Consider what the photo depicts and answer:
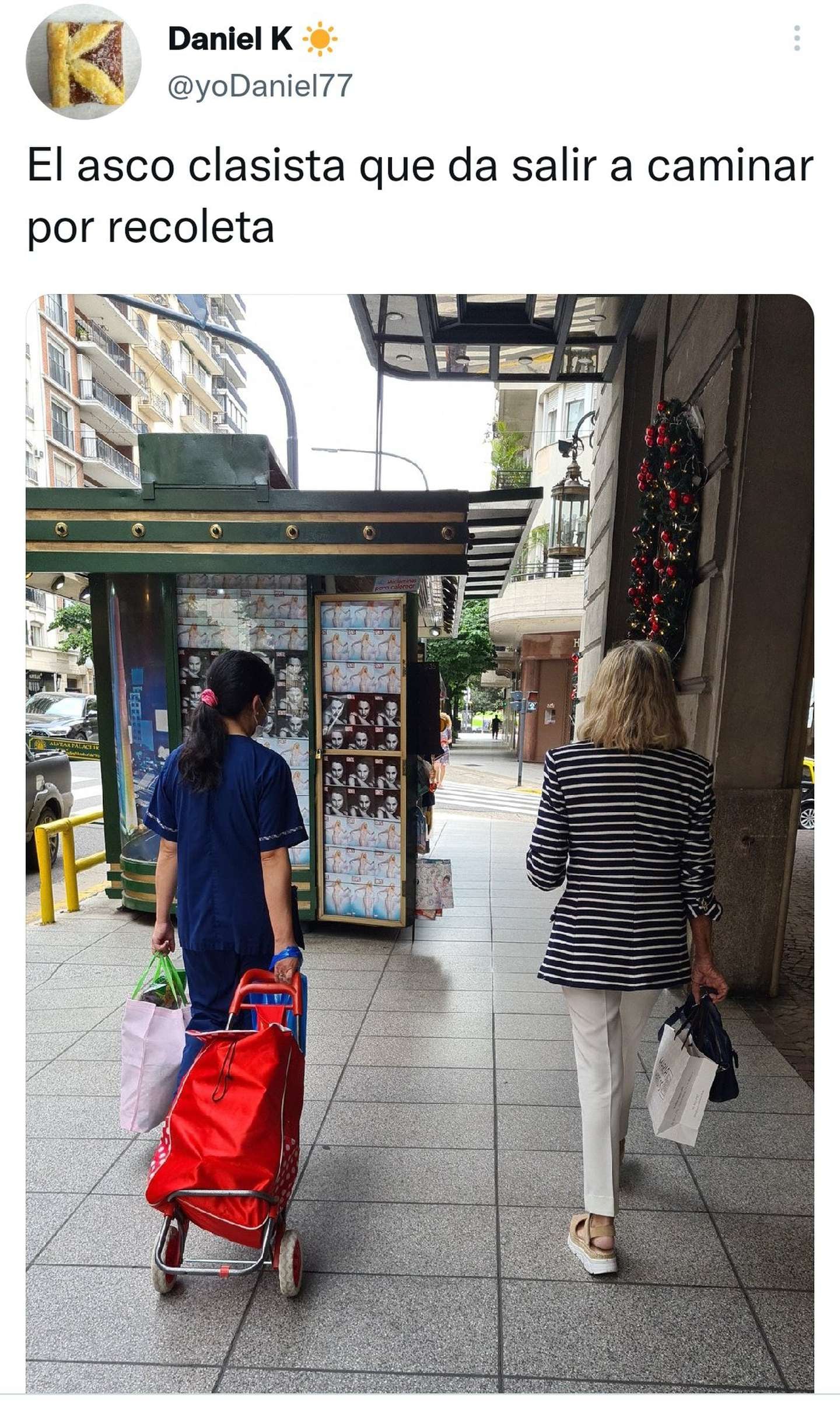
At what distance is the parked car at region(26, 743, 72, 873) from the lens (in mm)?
7852

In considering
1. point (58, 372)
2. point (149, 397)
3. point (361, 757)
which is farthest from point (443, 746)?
point (149, 397)

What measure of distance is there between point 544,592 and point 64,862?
64.6 ft

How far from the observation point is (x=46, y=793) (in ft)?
26.4

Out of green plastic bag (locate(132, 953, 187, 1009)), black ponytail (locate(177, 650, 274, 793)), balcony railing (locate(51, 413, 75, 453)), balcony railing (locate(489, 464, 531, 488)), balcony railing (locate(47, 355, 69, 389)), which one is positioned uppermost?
balcony railing (locate(47, 355, 69, 389))

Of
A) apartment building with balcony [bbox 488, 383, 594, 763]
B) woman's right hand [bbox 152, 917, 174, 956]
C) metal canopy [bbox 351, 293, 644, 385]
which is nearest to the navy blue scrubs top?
woman's right hand [bbox 152, 917, 174, 956]

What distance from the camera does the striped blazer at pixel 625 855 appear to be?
7.38 feet

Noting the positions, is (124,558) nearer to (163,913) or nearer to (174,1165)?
(163,913)

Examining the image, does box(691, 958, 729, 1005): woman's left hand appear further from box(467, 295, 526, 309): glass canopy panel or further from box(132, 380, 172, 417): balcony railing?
box(132, 380, 172, 417): balcony railing

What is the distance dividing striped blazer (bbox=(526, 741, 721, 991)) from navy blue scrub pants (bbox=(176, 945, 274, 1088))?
39.2 inches

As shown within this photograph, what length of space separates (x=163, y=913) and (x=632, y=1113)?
6.86 feet

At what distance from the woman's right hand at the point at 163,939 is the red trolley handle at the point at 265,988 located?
0.46m

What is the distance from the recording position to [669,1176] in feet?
9.02
